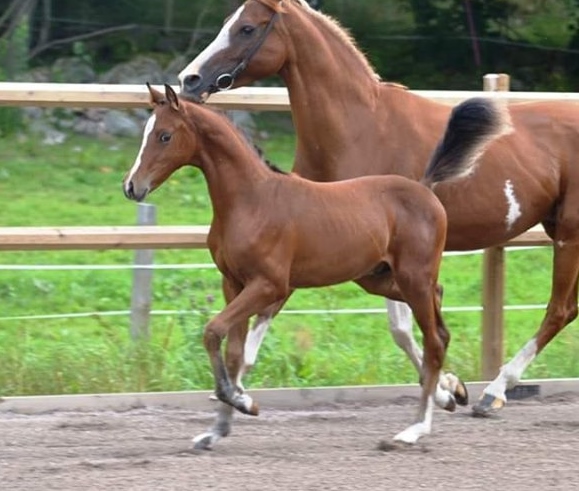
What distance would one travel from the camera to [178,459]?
5.61m

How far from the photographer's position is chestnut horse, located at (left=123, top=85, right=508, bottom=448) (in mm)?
5625

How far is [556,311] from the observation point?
22.9 feet

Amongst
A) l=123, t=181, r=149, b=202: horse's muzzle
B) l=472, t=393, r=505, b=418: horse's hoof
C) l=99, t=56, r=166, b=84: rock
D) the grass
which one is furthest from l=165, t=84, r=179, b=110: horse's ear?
l=99, t=56, r=166, b=84: rock

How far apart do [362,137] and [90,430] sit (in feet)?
5.86

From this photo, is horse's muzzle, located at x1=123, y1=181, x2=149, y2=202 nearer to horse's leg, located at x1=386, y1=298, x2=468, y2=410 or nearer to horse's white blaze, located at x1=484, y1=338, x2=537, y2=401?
horse's leg, located at x1=386, y1=298, x2=468, y2=410

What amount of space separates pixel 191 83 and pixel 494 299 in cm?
208

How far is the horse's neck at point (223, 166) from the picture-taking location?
5727 mm

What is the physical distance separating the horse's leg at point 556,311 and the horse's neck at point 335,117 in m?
0.93

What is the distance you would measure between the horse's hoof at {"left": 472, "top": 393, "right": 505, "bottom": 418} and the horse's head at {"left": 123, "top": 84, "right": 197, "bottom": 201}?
2.04 meters

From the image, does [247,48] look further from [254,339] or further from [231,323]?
[231,323]

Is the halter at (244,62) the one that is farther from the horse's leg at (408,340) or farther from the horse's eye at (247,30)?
the horse's leg at (408,340)

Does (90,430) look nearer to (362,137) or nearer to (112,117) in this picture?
(362,137)

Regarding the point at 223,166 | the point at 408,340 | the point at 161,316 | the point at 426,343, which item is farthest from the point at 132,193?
the point at 161,316

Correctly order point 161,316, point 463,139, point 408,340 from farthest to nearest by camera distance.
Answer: point 161,316
point 408,340
point 463,139
